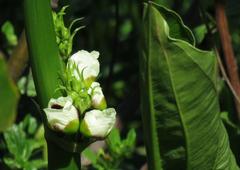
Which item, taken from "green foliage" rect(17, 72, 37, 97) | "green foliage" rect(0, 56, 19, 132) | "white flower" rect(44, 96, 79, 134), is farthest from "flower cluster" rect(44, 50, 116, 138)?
"green foliage" rect(17, 72, 37, 97)

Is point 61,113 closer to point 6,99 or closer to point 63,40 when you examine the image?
point 63,40

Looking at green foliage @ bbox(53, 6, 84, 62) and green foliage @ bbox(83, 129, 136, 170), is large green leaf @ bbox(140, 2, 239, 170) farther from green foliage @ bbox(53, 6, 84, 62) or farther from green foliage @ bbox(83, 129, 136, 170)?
green foliage @ bbox(83, 129, 136, 170)

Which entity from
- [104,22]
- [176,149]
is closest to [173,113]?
[176,149]

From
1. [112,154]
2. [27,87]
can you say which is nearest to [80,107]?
[112,154]

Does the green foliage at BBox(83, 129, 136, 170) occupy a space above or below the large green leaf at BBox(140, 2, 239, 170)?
below

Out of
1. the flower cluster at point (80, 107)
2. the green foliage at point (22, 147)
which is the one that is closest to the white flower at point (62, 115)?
the flower cluster at point (80, 107)

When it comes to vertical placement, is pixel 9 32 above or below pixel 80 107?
below

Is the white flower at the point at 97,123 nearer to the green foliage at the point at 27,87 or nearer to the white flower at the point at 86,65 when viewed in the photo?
the white flower at the point at 86,65
